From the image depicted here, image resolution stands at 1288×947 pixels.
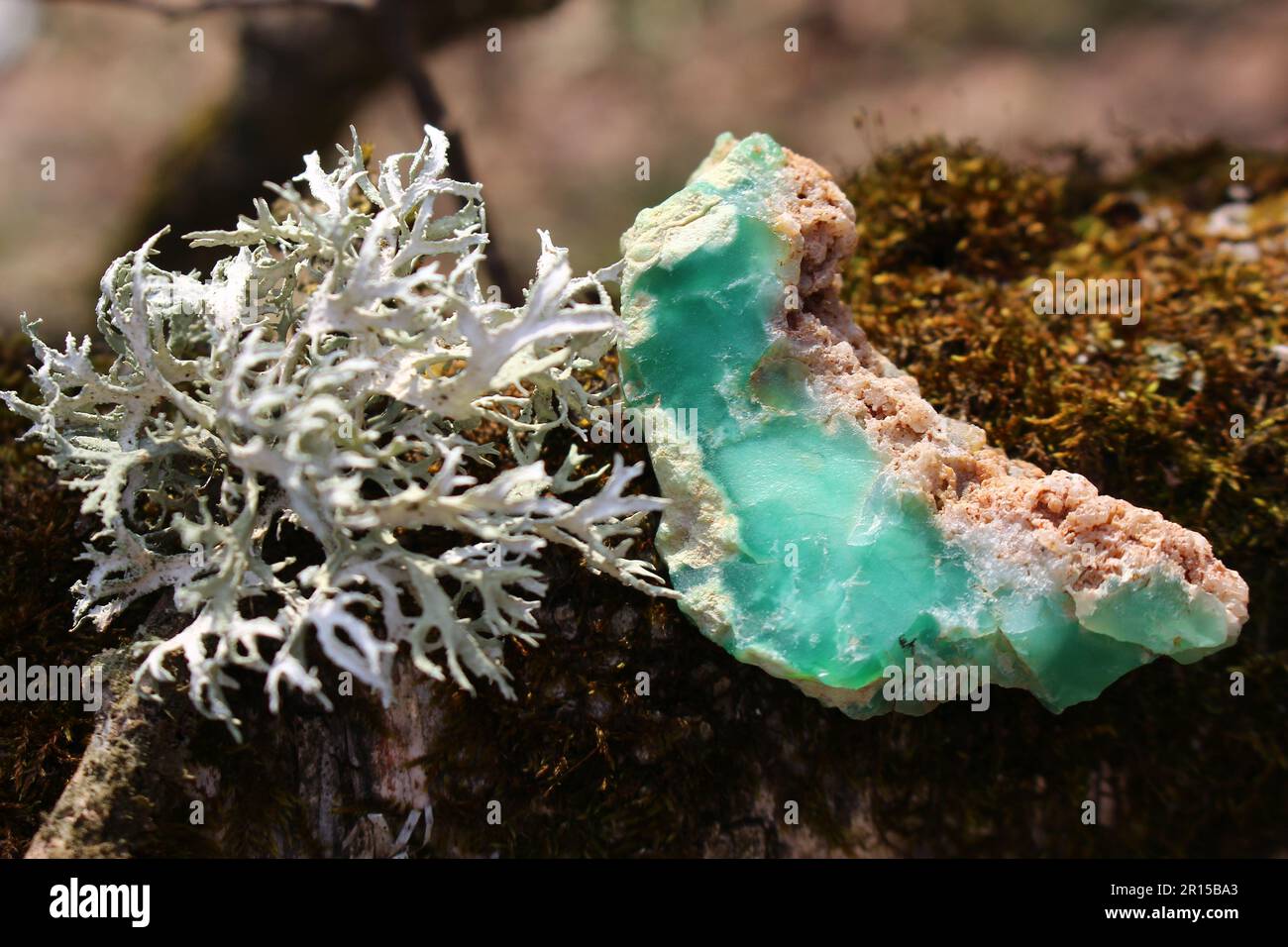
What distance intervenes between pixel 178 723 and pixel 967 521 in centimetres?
160

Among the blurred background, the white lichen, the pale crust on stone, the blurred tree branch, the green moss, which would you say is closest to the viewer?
the white lichen

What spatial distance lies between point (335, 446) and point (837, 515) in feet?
3.21

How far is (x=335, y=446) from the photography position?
6.47 ft

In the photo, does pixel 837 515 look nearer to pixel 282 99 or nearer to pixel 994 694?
pixel 994 694

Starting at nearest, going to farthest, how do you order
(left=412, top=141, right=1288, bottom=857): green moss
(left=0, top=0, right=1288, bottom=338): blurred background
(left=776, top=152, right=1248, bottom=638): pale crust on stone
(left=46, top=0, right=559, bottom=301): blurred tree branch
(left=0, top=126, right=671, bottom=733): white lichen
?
(left=0, top=126, right=671, bottom=733): white lichen
(left=776, top=152, right=1248, bottom=638): pale crust on stone
(left=412, top=141, right=1288, bottom=857): green moss
(left=46, top=0, right=559, bottom=301): blurred tree branch
(left=0, top=0, right=1288, bottom=338): blurred background

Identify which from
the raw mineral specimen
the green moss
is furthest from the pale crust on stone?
the green moss

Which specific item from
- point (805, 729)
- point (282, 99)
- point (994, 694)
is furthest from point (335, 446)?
point (282, 99)

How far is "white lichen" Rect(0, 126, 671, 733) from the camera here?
1927 mm

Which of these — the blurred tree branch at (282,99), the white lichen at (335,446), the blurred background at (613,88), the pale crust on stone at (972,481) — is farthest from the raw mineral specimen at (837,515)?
the blurred background at (613,88)

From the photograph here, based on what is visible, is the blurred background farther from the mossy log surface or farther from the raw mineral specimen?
the raw mineral specimen

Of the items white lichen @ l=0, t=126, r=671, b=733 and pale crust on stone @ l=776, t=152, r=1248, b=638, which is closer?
white lichen @ l=0, t=126, r=671, b=733

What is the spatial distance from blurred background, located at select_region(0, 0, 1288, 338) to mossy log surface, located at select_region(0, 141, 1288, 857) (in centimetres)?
211
